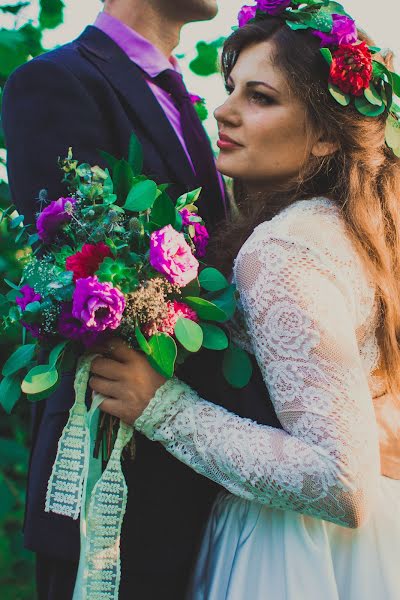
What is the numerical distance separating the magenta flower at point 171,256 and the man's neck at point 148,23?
1547 millimetres

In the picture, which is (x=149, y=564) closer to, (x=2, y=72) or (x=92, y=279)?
(x=92, y=279)

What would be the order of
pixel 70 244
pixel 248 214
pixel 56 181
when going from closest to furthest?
pixel 70 244 < pixel 56 181 < pixel 248 214

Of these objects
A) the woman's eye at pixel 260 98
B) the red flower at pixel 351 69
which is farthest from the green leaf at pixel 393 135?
the woman's eye at pixel 260 98

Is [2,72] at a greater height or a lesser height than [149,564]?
greater

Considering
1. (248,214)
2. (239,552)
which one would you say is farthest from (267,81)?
(239,552)

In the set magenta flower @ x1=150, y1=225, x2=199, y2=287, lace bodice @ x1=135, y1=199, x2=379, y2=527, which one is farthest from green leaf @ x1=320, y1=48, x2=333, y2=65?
magenta flower @ x1=150, y1=225, x2=199, y2=287

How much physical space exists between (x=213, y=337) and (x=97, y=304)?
1.22 ft

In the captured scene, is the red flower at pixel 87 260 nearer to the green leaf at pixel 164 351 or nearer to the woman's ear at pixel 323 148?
the green leaf at pixel 164 351

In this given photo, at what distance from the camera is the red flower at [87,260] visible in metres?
1.82

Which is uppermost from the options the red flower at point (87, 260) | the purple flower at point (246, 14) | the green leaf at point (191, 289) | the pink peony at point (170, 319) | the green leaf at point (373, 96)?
the purple flower at point (246, 14)

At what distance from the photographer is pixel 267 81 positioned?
2.40m

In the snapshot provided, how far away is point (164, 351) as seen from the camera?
1875mm

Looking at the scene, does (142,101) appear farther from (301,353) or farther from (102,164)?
(301,353)

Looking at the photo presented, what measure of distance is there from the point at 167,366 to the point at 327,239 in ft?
1.96
